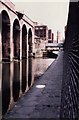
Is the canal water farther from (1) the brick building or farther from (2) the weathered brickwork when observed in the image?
(1) the brick building

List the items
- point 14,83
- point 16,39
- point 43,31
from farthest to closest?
point 43,31 → point 16,39 → point 14,83

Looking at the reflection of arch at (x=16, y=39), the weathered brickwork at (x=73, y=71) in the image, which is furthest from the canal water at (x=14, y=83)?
the reflection of arch at (x=16, y=39)

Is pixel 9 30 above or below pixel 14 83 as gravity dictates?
above

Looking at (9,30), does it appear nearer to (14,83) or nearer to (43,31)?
(14,83)

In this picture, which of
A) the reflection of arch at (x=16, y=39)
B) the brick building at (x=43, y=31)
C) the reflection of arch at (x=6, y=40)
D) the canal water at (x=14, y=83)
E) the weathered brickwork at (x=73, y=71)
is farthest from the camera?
the brick building at (x=43, y=31)

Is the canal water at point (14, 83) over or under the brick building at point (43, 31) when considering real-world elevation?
under

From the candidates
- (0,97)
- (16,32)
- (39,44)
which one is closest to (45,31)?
(39,44)

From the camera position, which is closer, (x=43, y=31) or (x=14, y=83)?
(x=14, y=83)

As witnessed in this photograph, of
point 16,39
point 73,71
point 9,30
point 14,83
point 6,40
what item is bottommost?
point 14,83

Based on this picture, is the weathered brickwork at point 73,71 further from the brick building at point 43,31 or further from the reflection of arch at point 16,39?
the brick building at point 43,31

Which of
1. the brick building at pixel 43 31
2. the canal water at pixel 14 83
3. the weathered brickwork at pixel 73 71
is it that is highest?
the brick building at pixel 43 31

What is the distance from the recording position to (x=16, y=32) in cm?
4450

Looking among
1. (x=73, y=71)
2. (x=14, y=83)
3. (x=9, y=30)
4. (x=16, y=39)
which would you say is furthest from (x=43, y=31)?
(x=73, y=71)

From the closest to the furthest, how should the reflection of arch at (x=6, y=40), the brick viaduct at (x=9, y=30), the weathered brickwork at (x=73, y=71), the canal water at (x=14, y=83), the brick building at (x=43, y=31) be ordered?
1. the weathered brickwork at (x=73, y=71)
2. the canal water at (x=14, y=83)
3. the brick viaduct at (x=9, y=30)
4. the reflection of arch at (x=6, y=40)
5. the brick building at (x=43, y=31)
